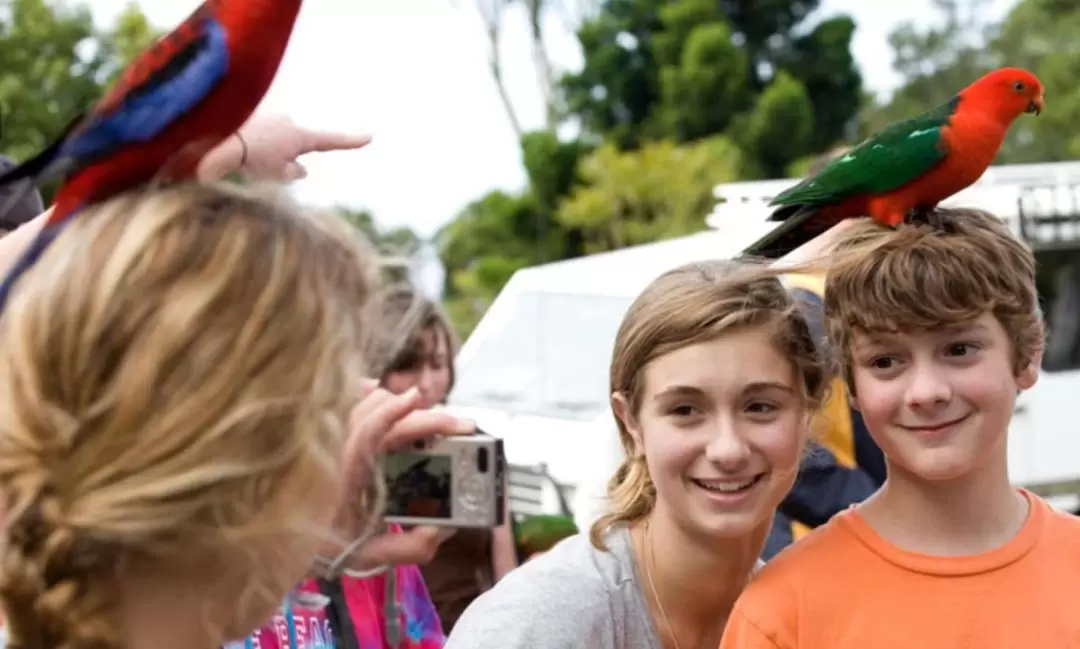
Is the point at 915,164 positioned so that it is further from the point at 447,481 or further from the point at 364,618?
the point at 364,618

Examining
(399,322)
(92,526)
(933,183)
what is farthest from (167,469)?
(399,322)

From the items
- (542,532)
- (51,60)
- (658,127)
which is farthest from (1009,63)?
(542,532)

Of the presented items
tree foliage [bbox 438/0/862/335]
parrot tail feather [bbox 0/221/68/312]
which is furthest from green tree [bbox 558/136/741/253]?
parrot tail feather [bbox 0/221/68/312]

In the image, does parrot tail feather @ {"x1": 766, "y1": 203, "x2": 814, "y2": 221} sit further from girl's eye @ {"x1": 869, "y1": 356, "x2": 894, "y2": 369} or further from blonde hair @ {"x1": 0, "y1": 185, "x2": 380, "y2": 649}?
blonde hair @ {"x1": 0, "y1": 185, "x2": 380, "y2": 649}

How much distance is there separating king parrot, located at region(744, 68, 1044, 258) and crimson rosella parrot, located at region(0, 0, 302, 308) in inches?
33.3

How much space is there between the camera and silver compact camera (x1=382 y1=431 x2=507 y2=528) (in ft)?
5.60

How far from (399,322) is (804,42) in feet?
Answer: 47.1

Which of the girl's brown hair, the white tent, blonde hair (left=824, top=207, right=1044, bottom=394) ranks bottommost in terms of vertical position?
the white tent

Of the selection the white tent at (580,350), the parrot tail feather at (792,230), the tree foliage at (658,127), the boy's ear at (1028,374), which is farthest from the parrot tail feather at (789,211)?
the tree foliage at (658,127)

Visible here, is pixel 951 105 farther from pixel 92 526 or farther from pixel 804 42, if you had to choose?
pixel 804 42

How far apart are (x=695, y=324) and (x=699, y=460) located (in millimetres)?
196

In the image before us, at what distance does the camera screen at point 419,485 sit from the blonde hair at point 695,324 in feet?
0.79

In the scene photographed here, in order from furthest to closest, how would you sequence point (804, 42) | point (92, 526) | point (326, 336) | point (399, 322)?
1. point (804, 42)
2. point (399, 322)
3. point (326, 336)
4. point (92, 526)

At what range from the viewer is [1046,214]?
6.05 m
